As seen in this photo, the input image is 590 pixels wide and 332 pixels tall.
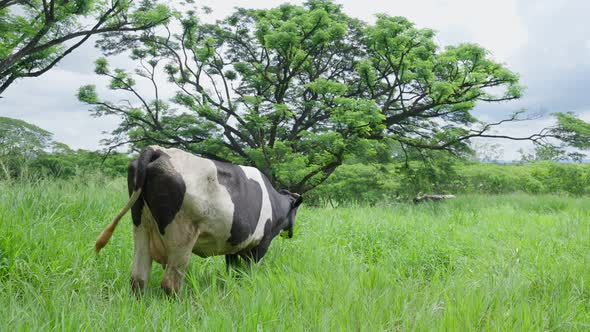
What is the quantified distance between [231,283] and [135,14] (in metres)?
10.6

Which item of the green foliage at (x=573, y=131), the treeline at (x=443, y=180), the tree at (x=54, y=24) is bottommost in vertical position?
the treeline at (x=443, y=180)

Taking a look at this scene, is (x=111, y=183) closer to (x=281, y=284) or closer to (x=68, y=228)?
(x=68, y=228)

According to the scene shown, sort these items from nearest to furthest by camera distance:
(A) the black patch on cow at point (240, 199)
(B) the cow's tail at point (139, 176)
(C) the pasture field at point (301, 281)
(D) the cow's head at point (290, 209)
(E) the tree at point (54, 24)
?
1. (C) the pasture field at point (301, 281)
2. (B) the cow's tail at point (139, 176)
3. (A) the black patch on cow at point (240, 199)
4. (D) the cow's head at point (290, 209)
5. (E) the tree at point (54, 24)

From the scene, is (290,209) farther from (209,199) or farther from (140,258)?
(140,258)

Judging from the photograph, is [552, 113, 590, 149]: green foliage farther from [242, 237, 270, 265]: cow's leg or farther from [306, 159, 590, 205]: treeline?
[242, 237, 270, 265]: cow's leg

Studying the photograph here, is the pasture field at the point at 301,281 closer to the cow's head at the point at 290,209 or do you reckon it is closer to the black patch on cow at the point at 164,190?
the cow's head at the point at 290,209

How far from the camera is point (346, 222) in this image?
6027 mm

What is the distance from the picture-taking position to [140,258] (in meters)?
2.70

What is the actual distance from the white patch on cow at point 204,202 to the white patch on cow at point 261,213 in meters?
0.26

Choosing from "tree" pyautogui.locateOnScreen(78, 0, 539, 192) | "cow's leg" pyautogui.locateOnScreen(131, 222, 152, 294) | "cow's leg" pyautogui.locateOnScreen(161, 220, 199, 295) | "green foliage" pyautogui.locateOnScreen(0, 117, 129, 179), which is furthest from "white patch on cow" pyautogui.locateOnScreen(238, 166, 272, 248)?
"green foliage" pyautogui.locateOnScreen(0, 117, 129, 179)

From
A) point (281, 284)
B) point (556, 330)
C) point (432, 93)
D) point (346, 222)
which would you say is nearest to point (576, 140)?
point (432, 93)

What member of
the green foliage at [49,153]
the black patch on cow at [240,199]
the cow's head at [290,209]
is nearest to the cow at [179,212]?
the black patch on cow at [240,199]

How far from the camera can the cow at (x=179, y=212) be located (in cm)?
254

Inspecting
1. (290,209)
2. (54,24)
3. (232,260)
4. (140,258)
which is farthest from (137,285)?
(54,24)
